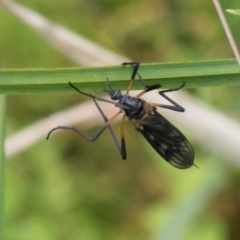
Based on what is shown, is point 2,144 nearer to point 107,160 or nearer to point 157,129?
point 157,129

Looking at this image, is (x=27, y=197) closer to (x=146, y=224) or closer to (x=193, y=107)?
(x=146, y=224)

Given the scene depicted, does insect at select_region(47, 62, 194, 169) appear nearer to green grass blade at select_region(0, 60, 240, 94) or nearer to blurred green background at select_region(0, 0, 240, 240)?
green grass blade at select_region(0, 60, 240, 94)

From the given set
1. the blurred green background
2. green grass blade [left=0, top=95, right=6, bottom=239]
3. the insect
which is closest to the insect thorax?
the insect

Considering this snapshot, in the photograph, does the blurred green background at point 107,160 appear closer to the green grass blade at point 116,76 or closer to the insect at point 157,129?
the insect at point 157,129

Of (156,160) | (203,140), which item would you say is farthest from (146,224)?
(203,140)

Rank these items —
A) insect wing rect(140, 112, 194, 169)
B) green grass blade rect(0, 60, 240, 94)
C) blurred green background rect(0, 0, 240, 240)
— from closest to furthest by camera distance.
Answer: green grass blade rect(0, 60, 240, 94) → insect wing rect(140, 112, 194, 169) → blurred green background rect(0, 0, 240, 240)

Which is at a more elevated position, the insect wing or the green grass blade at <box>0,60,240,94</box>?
the green grass blade at <box>0,60,240,94</box>

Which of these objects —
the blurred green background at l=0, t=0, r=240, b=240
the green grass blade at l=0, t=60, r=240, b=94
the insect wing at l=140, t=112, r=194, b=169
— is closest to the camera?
the green grass blade at l=0, t=60, r=240, b=94
